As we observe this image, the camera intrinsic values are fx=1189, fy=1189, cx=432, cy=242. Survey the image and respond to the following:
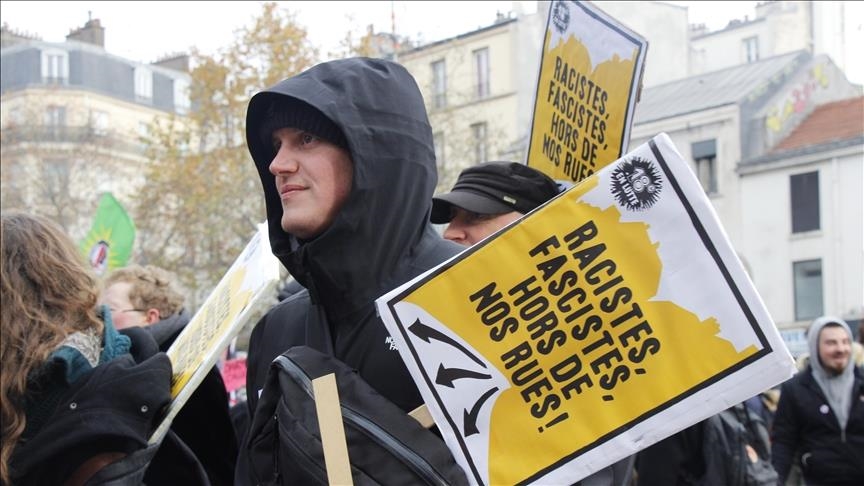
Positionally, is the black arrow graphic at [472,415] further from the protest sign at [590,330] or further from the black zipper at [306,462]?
the black zipper at [306,462]

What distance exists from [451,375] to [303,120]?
0.83m

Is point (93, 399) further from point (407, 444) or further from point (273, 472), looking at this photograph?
point (407, 444)

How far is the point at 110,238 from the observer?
11.9 m

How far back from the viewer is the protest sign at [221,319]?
2939 millimetres

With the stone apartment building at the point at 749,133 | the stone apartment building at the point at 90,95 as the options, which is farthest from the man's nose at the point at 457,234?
the stone apartment building at the point at 90,95

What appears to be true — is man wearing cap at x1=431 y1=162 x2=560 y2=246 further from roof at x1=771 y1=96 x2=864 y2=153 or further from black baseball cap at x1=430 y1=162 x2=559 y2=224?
roof at x1=771 y1=96 x2=864 y2=153

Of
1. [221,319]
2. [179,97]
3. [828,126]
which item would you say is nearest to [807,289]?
[828,126]

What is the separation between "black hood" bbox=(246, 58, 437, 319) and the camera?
285cm

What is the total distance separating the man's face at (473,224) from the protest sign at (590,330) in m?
1.43

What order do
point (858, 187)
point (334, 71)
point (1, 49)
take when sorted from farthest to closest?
point (1, 49) < point (858, 187) < point (334, 71)

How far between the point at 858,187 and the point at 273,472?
31.2 metres

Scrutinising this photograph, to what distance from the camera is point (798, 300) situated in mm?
33656

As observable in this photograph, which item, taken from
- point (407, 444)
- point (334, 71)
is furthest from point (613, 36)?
point (407, 444)

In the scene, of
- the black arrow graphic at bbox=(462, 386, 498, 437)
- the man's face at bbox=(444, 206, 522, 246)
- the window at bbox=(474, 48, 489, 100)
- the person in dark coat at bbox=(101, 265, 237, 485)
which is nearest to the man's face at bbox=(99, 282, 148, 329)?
the person in dark coat at bbox=(101, 265, 237, 485)
